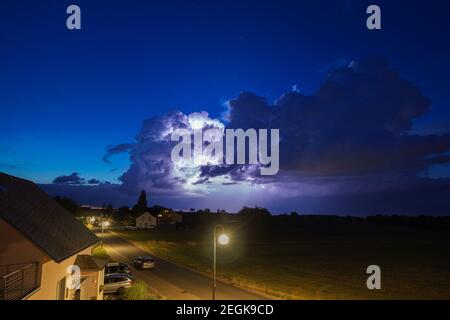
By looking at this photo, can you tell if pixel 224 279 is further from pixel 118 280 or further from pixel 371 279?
pixel 371 279

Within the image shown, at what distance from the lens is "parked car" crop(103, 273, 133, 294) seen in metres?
23.4

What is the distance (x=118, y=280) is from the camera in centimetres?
2420

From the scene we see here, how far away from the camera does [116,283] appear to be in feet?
78.4

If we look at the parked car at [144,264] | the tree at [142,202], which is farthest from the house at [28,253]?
the tree at [142,202]

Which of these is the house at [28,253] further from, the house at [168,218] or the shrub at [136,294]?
the house at [168,218]

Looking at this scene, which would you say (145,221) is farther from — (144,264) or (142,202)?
(144,264)

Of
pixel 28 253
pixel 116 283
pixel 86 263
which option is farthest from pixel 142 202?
pixel 28 253

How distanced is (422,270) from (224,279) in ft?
77.1

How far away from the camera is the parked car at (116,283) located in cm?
2339

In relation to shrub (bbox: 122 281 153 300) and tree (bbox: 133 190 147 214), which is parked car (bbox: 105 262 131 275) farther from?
tree (bbox: 133 190 147 214)

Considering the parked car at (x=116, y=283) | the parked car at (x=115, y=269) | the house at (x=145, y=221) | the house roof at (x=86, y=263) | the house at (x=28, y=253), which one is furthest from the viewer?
the house at (x=145, y=221)

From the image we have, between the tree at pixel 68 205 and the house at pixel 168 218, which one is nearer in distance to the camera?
the tree at pixel 68 205
